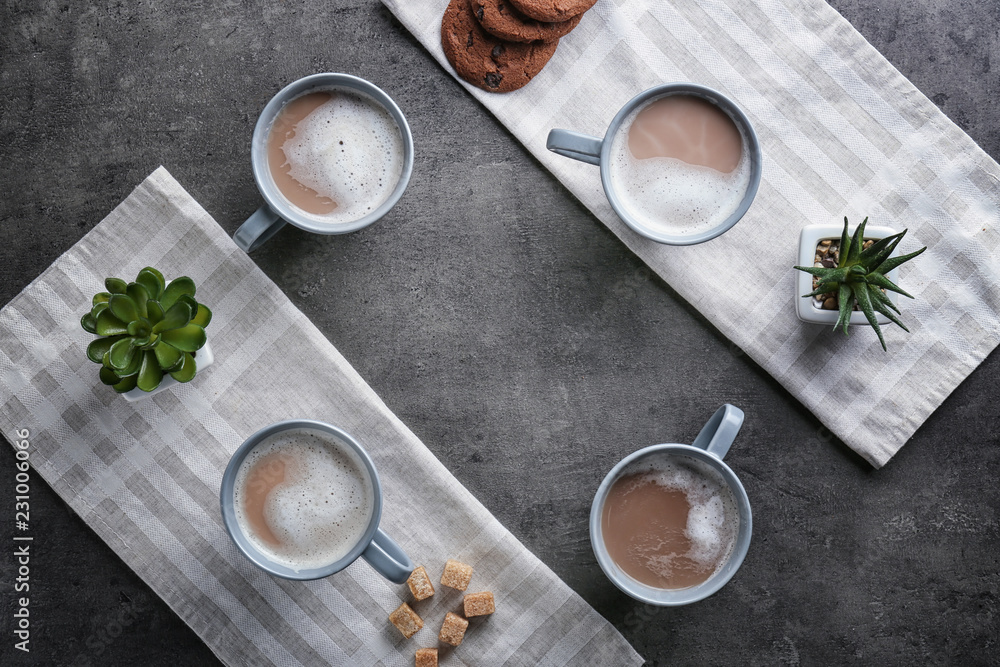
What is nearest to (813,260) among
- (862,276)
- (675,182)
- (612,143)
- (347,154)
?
(862,276)

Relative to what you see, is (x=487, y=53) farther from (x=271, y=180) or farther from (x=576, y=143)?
(x=271, y=180)

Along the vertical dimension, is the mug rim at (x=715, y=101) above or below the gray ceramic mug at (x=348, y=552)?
above

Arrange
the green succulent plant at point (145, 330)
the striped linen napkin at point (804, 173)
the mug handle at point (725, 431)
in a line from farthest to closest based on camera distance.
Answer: the striped linen napkin at point (804, 173)
the mug handle at point (725, 431)
the green succulent plant at point (145, 330)

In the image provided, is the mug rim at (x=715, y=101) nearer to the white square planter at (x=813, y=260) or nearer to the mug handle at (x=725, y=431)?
the white square planter at (x=813, y=260)

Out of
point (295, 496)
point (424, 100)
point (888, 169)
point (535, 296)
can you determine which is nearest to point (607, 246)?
point (535, 296)


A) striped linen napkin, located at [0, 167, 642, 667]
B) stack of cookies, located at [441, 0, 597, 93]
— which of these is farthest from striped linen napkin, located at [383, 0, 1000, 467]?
striped linen napkin, located at [0, 167, 642, 667]

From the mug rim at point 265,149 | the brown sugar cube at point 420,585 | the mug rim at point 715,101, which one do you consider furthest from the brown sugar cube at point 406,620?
the mug rim at point 715,101
